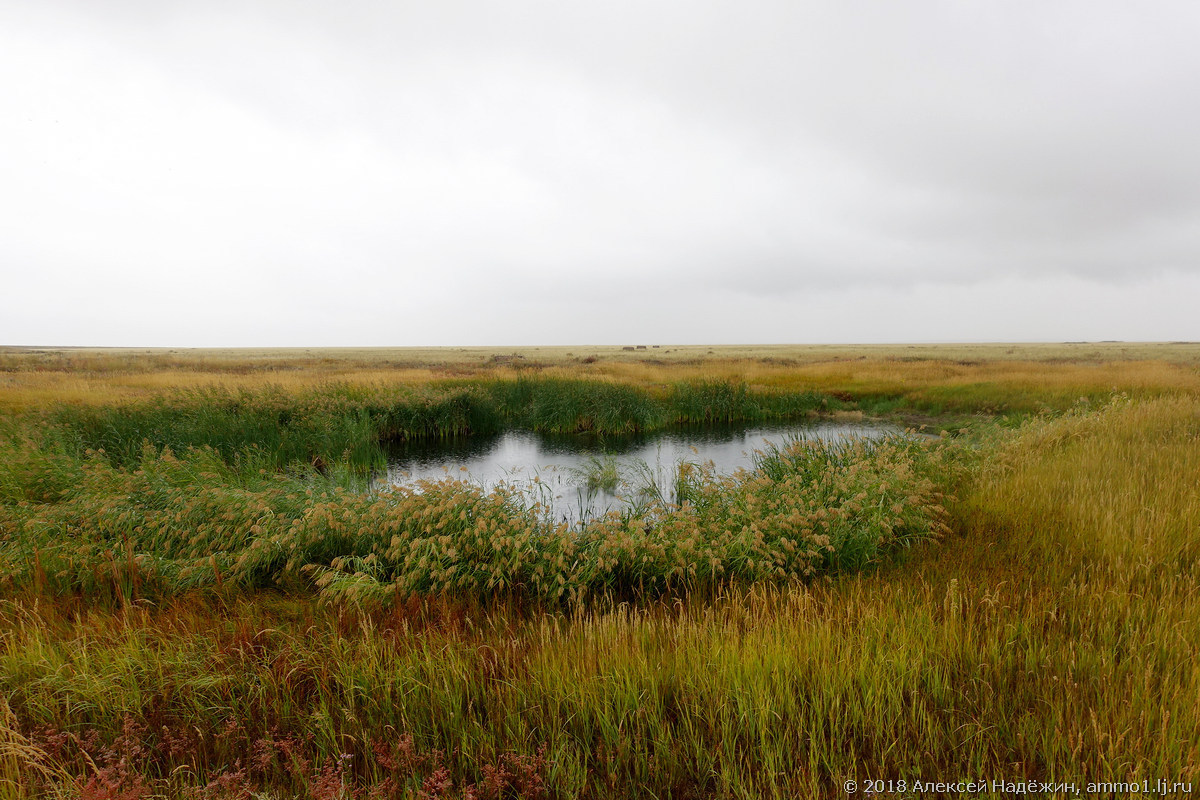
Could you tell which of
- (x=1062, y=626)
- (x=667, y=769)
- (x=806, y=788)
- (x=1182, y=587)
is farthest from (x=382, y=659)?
(x=1182, y=587)

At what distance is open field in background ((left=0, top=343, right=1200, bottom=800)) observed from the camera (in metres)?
2.36

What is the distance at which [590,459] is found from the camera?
44.5 feet

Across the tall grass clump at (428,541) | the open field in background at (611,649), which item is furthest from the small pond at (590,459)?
the open field in background at (611,649)

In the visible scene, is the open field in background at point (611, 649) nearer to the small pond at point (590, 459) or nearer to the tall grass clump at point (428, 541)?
the tall grass clump at point (428, 541)

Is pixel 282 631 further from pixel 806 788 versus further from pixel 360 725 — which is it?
pixel 806 788

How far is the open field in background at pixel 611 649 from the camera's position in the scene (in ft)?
7.75

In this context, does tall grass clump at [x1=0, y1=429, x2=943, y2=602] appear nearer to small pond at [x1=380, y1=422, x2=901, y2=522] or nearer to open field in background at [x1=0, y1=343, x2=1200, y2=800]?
open field in background at [x1=0, y1=343, x2=1200, y2=800]

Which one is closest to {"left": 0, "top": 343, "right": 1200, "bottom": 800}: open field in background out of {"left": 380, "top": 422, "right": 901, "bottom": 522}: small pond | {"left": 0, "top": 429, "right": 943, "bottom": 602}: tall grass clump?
{"left": 0, "top": 429, "right": 943, "bottom": 602}: tall grass clump

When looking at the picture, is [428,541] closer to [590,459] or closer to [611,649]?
[611,649]

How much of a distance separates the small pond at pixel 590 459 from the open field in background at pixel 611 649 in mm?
3690

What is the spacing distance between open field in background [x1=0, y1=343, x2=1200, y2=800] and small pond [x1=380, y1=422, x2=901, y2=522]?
3690mm

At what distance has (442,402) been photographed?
19453mm

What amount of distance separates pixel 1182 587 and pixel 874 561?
2278mm

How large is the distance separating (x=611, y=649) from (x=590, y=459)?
10353mm
